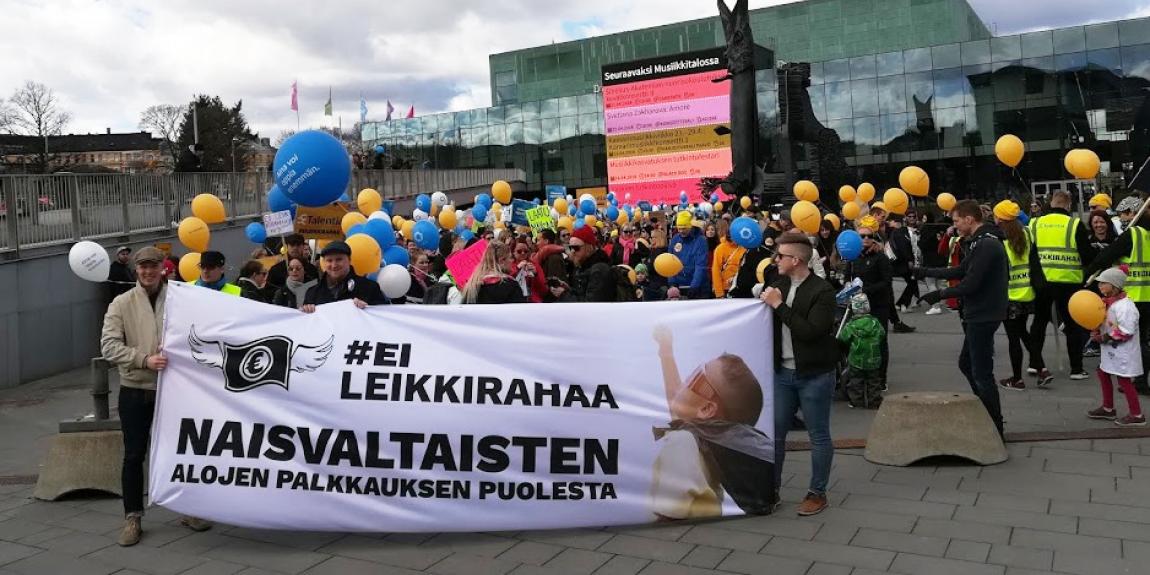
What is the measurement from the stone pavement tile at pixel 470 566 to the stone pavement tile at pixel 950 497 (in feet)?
8.71

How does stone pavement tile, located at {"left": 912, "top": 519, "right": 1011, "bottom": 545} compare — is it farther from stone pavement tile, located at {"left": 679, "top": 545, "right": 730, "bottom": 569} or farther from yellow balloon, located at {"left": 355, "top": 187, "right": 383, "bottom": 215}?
yellow balloon, located at {"left": 355, "top": 187, "right": 383, "bottom": 215}

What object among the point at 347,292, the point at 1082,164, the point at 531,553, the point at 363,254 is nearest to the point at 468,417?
the point at 531,553

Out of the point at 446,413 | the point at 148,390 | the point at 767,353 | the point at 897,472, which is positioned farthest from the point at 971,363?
the point at 148,390

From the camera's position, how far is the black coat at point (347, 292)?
584 cm

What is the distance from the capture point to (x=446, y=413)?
5.34 metres

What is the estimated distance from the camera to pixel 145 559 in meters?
5.23

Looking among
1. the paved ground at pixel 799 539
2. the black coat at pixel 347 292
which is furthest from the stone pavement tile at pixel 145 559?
the black coat at pixel 347 292

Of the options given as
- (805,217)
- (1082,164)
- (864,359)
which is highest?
(1082,164)

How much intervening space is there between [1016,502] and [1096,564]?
1.03 meters

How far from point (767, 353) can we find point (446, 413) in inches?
75.1

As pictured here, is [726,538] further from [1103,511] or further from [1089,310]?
[1089,310]

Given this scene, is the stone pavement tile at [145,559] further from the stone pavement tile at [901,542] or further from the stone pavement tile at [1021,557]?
the stone pavement tile at [1021,557]

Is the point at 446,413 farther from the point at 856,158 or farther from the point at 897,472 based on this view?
the point at 856,158

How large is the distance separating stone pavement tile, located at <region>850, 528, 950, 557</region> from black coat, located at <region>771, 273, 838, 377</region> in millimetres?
940
